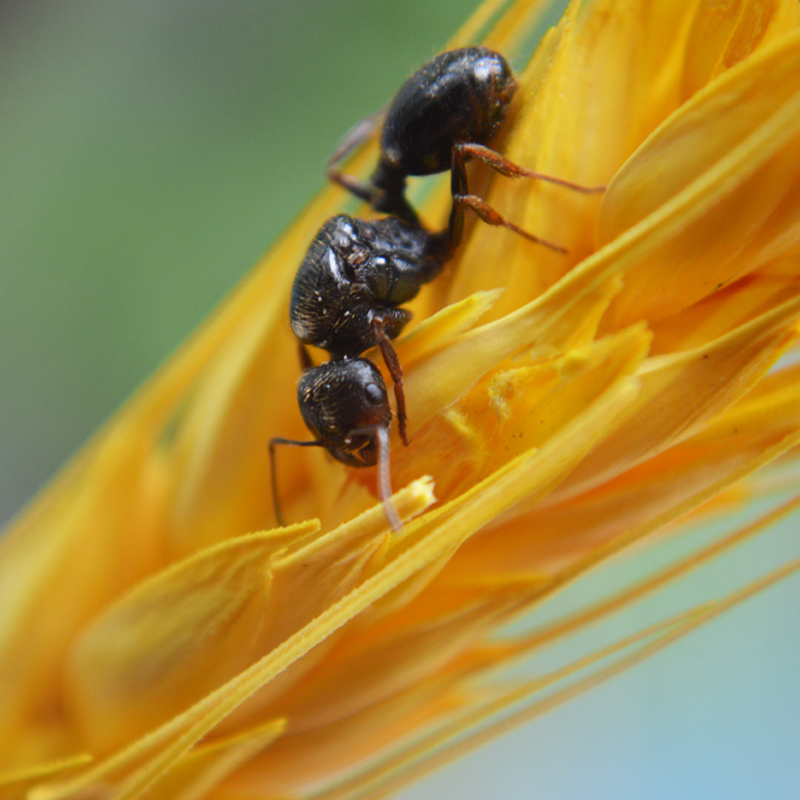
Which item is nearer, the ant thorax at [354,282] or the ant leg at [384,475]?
the ant leg at [384,475]

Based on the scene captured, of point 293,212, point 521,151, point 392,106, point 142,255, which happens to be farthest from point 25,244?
point 521,151

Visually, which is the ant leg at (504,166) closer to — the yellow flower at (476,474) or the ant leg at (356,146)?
the yellow flower at (476,474)

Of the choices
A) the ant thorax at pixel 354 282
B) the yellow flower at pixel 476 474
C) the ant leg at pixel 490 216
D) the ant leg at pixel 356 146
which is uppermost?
the ant leg at pixel 356 146

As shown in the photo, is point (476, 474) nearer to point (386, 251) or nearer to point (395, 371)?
point (395, 371)

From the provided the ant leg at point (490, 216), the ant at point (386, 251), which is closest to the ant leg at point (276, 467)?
the ant at point (386, 251)

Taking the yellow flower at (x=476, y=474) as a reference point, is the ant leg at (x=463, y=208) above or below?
above

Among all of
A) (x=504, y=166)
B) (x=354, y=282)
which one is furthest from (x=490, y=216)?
(x=354, y=282)

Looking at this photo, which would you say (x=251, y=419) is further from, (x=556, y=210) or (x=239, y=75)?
(x=239, y=75)
